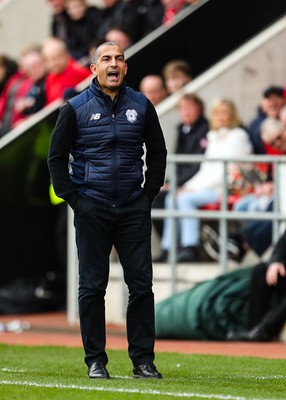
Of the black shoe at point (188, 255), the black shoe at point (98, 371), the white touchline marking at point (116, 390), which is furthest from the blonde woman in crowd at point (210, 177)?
the white touchline marking at point (116, 390)

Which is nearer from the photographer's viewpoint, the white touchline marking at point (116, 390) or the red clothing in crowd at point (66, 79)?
the white touchline marking at point (116, 390)

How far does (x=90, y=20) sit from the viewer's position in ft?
61.7

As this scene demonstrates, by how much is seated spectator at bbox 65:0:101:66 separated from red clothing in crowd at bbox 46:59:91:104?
1.25m

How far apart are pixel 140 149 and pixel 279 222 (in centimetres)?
441

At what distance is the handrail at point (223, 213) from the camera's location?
1333 centimetres

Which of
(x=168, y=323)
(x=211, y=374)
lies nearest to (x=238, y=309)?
(x=168, y=323)

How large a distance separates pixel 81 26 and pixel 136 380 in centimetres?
1054

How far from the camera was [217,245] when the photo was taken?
1409cm

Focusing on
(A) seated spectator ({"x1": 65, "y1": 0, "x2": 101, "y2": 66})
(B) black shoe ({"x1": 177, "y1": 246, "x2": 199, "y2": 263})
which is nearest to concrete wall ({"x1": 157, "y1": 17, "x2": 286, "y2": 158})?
(B) black shoe ({"x1": 177, "y1": 246, "x2": 199, "y2": 263})

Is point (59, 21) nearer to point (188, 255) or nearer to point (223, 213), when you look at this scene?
point (188, 255)

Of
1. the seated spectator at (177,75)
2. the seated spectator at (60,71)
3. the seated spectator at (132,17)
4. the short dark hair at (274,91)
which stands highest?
the seated spectator at (132,17)

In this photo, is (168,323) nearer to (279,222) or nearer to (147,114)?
(279,222)

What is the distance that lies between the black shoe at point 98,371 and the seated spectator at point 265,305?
12.1 feet

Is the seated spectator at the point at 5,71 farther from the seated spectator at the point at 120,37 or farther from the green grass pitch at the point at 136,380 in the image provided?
the green grass pitch at the point at 136,380
